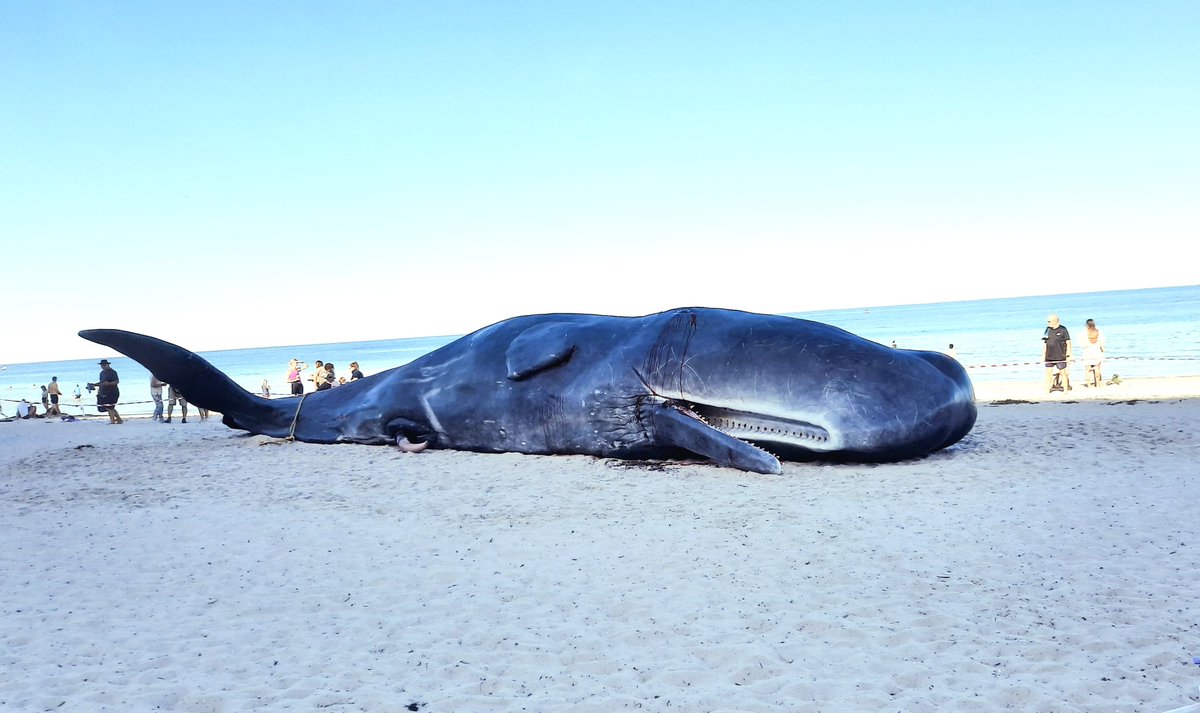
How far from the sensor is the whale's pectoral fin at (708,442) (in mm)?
8820

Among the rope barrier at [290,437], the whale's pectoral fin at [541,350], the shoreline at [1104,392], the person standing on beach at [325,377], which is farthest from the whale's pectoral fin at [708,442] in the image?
the person standing on beach at [325,377]

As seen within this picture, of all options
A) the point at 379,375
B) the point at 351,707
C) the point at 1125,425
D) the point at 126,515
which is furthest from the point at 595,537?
the point at 1125,425

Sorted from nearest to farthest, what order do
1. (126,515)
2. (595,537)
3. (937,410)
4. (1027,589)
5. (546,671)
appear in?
1. (546,671)
2. (1027,589)
3. (595,537)
4. (126,515)
5. (937,410)

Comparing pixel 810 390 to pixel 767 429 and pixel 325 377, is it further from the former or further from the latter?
pixel 325 377

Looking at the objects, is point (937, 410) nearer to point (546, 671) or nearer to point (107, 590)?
point (546, 671)

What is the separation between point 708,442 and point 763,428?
0.67m

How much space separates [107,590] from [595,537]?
11.3 feet

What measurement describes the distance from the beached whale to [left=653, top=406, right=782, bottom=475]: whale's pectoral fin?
1cm

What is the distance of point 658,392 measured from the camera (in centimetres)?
971

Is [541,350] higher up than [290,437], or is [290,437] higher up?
[541,350]

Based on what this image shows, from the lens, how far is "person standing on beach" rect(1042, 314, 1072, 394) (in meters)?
19.4

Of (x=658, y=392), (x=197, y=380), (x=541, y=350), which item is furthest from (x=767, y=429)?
(x=197, y=380)

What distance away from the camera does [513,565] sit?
6094 millimetres

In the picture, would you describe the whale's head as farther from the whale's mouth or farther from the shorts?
the shorts
